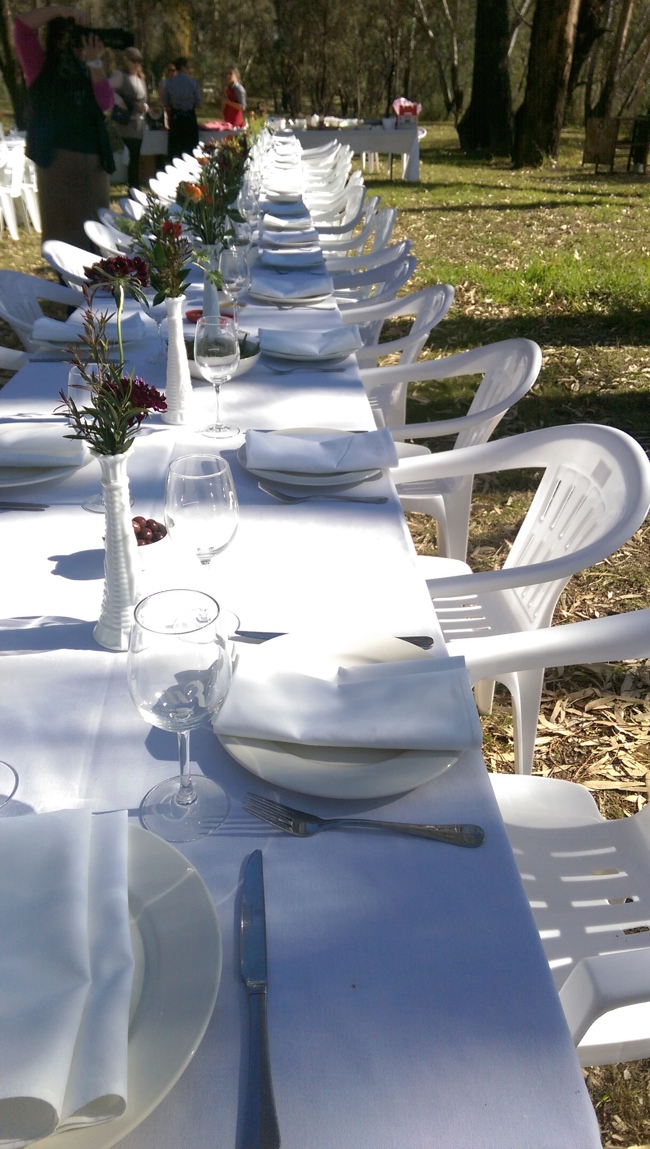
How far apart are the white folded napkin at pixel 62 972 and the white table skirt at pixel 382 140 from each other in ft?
46.5

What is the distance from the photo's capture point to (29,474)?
71.1 inches

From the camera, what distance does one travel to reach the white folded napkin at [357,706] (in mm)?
1098

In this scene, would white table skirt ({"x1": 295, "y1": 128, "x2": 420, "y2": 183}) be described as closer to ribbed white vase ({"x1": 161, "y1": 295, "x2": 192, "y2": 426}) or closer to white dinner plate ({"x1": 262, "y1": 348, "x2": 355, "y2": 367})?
white dinner plate ({"x1": 262, "y1": 348, "x2": 355, "y2": 367})

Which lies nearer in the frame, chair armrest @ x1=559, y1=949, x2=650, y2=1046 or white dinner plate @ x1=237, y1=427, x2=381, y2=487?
chair armrest @ x1=559, y1=949, x2=650, y2=1046

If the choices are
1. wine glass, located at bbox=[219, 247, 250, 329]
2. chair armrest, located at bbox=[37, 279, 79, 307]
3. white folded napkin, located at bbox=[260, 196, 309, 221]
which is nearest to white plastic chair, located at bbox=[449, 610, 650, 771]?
wine glass, located at bbox=[219, 247, 250, 329]

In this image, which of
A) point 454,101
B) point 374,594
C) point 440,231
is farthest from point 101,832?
point 454,101

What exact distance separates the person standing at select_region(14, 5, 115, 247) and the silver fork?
15.8ft

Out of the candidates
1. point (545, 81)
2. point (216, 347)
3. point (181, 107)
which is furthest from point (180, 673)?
point (545, 81)

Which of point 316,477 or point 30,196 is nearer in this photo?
point 316,477

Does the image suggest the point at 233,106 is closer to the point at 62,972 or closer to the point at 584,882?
the point at 584,882

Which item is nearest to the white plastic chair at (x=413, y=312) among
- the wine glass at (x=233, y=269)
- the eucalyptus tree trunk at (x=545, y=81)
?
the wine glass at (x=233, y=269)

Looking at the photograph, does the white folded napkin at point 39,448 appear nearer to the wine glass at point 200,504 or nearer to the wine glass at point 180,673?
the wine glass at point 200,504

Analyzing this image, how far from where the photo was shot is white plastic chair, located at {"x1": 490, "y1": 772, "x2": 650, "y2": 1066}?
123 cm

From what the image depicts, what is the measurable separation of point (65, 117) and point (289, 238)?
141 centimetres
